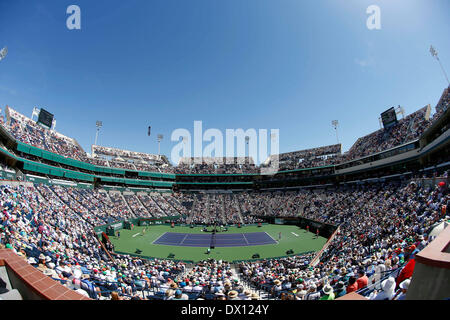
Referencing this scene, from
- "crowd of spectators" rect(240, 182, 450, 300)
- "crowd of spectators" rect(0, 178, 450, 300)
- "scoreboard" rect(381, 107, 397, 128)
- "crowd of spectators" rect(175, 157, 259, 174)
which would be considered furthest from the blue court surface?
"scoreboard" rect(381, 107, 397, 128)

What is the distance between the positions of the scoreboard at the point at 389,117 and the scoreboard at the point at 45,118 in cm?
7494

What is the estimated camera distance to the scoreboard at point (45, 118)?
41684 mm

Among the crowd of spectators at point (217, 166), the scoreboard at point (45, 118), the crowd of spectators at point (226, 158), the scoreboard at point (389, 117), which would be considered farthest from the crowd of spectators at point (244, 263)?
the crowd of spectators at point (217, 166)

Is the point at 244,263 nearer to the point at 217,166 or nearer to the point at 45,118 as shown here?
the point at 217,166

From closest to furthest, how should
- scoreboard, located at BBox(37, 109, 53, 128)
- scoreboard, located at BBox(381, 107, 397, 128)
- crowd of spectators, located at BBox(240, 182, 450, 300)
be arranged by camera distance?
1. crowd of spectators, located at BBox(240, 182, 450, 300)
2. scoreboard, located at BBox(381, 107, 397, 128)
3. scoreboard, located at BBox(37, 109, 53, 128)

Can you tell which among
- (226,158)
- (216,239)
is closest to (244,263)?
(216,239)

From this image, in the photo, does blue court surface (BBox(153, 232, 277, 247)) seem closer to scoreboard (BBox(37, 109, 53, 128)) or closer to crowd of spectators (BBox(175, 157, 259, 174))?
crowd of spectators (BBox(175, 157, 259, 174))

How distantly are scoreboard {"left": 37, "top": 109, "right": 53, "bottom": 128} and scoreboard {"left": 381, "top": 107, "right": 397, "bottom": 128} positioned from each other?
246ft

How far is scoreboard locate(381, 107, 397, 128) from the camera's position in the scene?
40.9m

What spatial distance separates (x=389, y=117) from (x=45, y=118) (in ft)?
248

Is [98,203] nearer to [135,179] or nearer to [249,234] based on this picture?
[135,179]

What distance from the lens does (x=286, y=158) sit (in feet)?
215

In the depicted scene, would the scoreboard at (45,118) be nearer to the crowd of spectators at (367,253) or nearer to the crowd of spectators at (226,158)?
the crowd of spectators at (226,158)

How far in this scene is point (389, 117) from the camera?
41656mm
